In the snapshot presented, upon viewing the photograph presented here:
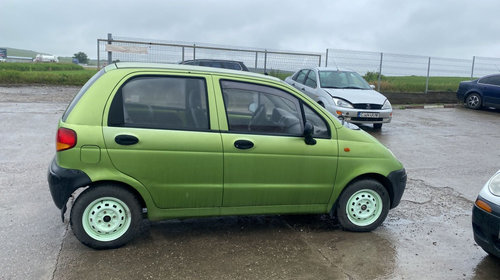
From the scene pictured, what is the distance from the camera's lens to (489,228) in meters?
3.78

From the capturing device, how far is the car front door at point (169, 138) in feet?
12.8

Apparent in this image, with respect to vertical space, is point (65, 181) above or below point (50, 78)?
below

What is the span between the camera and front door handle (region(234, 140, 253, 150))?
4164 mm

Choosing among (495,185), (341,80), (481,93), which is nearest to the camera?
(495,185)

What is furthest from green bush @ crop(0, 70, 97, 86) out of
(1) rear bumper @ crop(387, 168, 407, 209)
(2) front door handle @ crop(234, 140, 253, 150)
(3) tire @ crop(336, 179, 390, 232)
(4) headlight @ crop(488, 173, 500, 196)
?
(4) headlight @ crop(488, 173, 500, 196)

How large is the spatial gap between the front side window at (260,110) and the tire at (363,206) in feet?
3.06

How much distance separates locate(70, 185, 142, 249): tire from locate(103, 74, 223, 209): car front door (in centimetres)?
23

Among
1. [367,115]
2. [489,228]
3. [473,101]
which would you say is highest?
[473,101]

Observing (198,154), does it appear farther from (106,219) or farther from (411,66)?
(411,66)

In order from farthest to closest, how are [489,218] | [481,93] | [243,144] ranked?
[481,93], [243,144], [489,218]

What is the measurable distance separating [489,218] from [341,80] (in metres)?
8.94

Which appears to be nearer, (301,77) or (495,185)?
(495,185)

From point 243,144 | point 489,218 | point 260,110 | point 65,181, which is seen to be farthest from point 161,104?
point 489,218

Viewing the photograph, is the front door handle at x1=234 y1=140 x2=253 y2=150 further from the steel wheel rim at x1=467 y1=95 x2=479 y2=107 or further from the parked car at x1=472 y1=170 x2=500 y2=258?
the steel wheel rim at x1=467 y1=95 x2=479 y2=107
